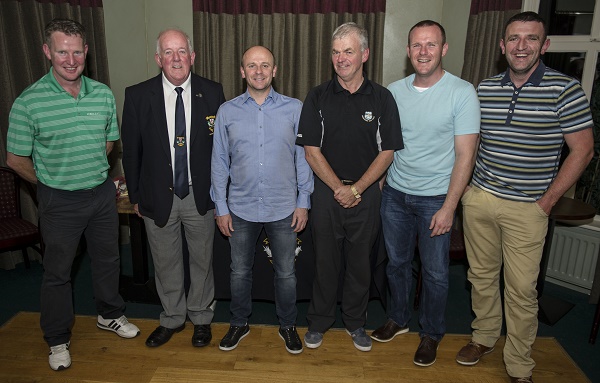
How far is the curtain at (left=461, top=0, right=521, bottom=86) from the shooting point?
12.8ft

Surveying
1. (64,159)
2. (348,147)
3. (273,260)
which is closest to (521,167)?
(348,147)

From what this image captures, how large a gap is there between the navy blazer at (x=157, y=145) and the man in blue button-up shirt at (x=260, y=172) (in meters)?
0.11

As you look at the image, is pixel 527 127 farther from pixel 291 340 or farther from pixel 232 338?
pixel 232 338

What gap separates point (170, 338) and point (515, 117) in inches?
99.8

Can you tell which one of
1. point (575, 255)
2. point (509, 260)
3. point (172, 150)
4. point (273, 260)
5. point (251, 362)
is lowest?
point (251, 362)

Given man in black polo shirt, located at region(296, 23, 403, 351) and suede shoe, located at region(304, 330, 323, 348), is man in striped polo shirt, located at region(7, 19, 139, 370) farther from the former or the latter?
suede shoe, located at region(304, 330, 323, 348)

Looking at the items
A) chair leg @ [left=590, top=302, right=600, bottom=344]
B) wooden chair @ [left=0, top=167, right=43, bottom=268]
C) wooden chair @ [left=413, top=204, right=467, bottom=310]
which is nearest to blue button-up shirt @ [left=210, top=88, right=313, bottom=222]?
wooden chair @ [left=413, top=204, right=467, bottom=310]

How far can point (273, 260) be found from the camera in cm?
275

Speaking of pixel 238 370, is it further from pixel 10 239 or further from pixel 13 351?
pixel 10 239

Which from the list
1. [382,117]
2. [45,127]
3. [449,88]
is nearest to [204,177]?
[45,127]

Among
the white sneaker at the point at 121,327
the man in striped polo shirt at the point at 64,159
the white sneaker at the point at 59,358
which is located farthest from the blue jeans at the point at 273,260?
the white sneaker at the point at 59,358

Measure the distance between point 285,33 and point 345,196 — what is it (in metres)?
2.89

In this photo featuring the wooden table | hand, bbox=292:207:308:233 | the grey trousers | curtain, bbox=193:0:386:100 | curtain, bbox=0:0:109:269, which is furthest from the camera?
curtain, bbox=193:0:386:100

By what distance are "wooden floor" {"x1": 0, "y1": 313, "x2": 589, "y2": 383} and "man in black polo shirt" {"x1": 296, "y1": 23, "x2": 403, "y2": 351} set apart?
565mm
